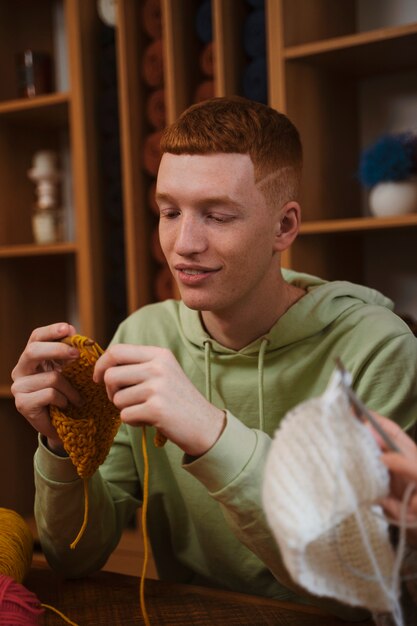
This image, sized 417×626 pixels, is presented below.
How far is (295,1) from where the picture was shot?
2193 mm

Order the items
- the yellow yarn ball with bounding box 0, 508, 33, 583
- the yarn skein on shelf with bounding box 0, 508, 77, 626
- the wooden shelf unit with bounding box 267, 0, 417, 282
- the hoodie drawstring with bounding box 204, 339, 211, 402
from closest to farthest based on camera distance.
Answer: the yarn skein on shelf with bounding box 0, 508, 77, 626 < the yellow yarn ball with bounding box 0, 508, 33, 583 < the hoodie drawstring with bounding box 204, 339, 211, 402 < the wooden shelf unit with bounding box 267, 0, 417, 282

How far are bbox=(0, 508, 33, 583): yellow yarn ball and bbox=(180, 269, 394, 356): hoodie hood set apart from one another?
0.41 m

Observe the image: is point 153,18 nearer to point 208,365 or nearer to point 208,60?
point 208,60

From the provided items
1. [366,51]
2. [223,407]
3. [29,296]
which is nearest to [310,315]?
[223,407]

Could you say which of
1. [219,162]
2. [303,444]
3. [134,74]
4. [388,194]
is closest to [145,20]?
[134,74]

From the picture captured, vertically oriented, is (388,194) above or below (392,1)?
below

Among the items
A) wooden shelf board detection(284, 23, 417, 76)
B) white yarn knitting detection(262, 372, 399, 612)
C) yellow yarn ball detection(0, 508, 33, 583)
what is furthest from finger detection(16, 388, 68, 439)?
wooden shelf board detection(284, 23, 417, 76)

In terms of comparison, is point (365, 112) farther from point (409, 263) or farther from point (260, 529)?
point (260, 529)

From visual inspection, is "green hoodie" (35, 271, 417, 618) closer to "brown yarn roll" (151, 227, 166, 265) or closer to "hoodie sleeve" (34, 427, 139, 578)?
"hoodie sleeve" (34, 427, 139, 578)

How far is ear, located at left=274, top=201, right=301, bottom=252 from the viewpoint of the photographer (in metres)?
→ 1.26

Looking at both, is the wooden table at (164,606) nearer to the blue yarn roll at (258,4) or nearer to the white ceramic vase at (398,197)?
the white ceramic vase at (398,197)

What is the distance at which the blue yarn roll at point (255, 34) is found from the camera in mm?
2295

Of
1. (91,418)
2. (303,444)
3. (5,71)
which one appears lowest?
(91,418)

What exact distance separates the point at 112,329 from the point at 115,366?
5.73ft
